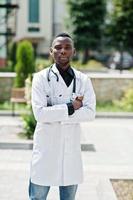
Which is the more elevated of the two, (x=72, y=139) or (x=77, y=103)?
(x=77, y=103)

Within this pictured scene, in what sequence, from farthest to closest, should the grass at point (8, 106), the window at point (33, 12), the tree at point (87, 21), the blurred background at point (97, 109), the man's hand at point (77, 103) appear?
the window at point (33, 12)
the tree at point (87, 21)
the grass at point (8, 106)
the blurred background at point (97, 109)
the man's hand at point (77, 103)

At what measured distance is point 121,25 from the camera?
141ft

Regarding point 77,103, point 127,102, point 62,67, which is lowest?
point 127,102

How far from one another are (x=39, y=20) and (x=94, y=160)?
43.4 metres

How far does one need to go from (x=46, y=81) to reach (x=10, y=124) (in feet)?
30.4

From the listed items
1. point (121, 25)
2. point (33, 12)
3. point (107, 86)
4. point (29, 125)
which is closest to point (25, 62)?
point (107, 86)

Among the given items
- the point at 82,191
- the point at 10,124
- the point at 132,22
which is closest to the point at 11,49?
the point at 132,22

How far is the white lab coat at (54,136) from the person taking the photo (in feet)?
15.7

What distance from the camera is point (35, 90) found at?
15.8 ft

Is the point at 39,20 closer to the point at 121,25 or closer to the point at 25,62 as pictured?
the point at 121,25

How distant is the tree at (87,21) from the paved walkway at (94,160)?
30.0 m

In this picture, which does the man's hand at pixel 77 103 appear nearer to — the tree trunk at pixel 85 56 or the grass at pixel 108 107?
the grass at pixel 108 107

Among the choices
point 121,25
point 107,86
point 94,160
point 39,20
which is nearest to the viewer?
point 94,160

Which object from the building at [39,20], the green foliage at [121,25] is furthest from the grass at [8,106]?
the building at [39,20]
